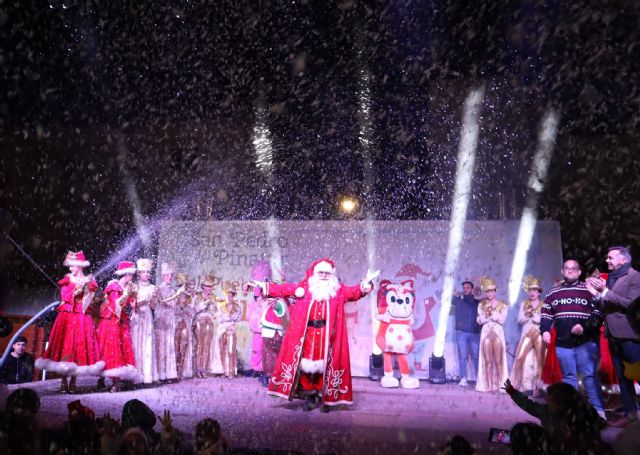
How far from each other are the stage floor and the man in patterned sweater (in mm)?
637

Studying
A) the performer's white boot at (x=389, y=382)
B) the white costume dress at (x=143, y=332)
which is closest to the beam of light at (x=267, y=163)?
the performer's white boot at (x=389, y=382)

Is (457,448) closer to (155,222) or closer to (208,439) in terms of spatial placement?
(208,439)

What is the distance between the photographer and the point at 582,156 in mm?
11320

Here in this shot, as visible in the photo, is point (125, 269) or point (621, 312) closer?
point (621, 312)

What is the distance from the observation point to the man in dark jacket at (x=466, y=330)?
9680 millimetres

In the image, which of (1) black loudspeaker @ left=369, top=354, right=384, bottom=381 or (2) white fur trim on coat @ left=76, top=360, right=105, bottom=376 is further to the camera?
(1) black loudspeaker @ left=369, top=354, right=384, bottom=381

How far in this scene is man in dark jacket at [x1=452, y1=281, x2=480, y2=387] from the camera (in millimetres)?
9680

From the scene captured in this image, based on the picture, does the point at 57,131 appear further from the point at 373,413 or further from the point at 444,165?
the point at 373,413

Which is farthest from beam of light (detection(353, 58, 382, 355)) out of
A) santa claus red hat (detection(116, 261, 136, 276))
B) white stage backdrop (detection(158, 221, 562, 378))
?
santa claus red hat (detection(116, 261, 136, 276))

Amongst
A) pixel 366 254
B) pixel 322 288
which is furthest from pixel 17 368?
pixel 366 254

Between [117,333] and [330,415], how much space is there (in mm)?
3248

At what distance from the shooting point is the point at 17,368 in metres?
8.84

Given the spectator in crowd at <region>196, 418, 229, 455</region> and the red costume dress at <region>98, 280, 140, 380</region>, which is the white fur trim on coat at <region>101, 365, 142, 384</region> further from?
the spectator in crowd at <region>196, 418, 229, 455</region>

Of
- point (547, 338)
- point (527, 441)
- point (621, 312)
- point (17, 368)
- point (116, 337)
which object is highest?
point (621, 312)
